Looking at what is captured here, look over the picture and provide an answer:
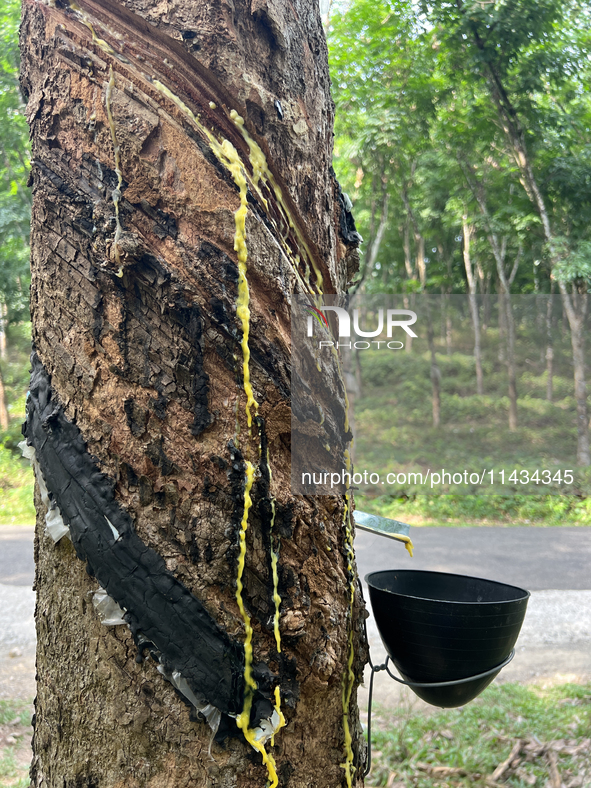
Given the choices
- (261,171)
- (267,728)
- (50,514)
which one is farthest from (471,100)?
(267,728)

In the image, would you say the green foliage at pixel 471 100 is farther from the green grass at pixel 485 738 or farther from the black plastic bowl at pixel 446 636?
the black plastic bowl at pixel 446 636

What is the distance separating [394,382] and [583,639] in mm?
8849

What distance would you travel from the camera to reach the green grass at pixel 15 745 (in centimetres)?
239

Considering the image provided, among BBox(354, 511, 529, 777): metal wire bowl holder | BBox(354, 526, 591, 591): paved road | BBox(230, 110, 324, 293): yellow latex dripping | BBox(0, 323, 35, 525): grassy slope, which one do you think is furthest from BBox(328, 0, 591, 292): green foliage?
BBox(354, 511, 529, 777): metal wire bowl holder

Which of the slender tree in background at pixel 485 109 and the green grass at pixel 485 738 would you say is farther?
the slender tree in background at pixel 485 109

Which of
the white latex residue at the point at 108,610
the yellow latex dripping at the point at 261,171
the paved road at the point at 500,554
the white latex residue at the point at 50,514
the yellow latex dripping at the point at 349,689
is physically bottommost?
the paved road at the point at 500,554

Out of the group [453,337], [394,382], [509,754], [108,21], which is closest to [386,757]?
[509,754]

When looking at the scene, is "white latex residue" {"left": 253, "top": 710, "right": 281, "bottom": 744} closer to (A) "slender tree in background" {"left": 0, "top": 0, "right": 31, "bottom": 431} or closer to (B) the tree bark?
(A) "slender tree in background" {"left": 0, "top": 0, "right": 31, "bottom": 431}

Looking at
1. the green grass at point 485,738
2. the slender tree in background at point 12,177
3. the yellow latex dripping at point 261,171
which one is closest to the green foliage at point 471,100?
the slender tree in background at point 12,177

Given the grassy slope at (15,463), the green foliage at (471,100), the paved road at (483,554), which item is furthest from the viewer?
the grassy slope at (15,463)

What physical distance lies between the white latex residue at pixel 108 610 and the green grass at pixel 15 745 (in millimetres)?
1865

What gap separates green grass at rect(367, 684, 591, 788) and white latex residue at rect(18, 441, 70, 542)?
2.01 meters

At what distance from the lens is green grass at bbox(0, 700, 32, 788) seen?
7.84ft

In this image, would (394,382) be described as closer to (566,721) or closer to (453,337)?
(453,337)
